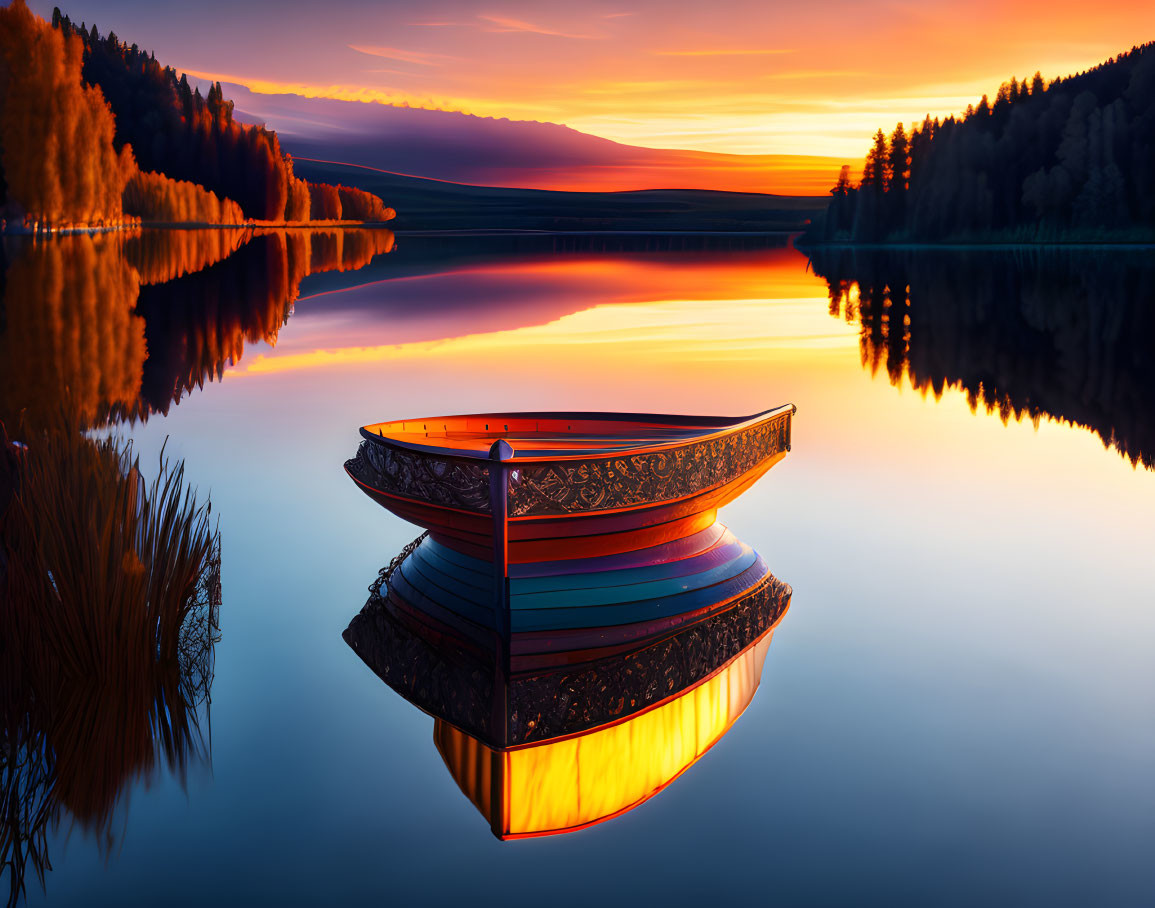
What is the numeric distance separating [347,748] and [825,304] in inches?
1571

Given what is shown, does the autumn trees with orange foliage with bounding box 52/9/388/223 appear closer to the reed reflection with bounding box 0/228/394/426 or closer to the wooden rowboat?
the reed reflection with bounding box 0/228/394/426

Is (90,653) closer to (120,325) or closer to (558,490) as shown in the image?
(558,490)

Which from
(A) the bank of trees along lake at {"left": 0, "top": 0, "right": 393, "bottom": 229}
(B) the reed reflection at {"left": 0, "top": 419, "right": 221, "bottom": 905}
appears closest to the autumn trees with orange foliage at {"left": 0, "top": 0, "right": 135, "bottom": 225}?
(A) the bank of trees along lake at {"left": 0, "top": 0, "right": 393, "bottom": 229}

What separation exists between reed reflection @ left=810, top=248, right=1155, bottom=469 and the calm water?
0.20 metres

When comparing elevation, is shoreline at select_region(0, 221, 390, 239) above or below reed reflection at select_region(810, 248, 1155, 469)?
above

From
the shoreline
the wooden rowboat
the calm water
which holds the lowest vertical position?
the calm water

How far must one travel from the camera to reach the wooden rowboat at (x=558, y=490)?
7.49m

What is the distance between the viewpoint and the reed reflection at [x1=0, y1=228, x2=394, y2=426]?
18750mm

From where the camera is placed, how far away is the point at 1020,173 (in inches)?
5002

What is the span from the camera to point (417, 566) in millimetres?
8969

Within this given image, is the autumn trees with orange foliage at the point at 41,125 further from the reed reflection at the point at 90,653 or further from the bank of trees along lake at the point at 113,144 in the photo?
the reed reflection at the point at 90,653

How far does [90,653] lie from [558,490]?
298 centimetres

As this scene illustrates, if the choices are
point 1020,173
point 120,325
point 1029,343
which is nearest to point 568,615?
point 120,325

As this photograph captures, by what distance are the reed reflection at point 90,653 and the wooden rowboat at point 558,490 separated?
5.49 feet
